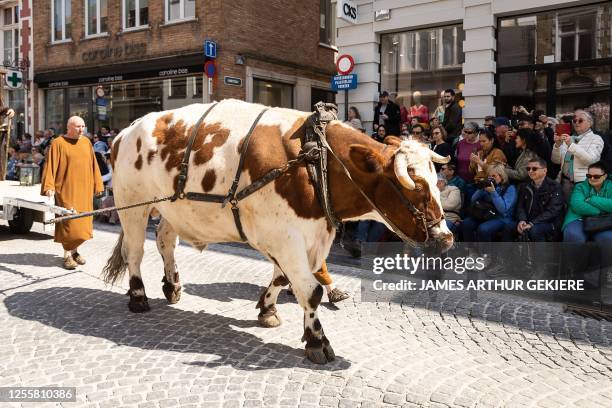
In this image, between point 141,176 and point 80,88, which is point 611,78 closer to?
point 141,176

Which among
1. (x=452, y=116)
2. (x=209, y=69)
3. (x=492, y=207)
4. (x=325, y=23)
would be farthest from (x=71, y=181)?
(x=325, y=23)

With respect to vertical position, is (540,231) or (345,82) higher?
(345,82)

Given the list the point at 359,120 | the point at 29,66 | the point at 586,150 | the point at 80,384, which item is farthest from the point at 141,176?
the point at 29,66

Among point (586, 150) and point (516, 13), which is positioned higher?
point (516, 13)

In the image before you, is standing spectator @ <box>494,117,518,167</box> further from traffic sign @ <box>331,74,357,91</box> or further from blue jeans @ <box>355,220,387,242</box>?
traffic sign @ <box>331,74,357,91</box>

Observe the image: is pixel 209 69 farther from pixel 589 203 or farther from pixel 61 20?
pixel 589 203

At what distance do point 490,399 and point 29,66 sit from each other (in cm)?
2414

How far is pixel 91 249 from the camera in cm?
869

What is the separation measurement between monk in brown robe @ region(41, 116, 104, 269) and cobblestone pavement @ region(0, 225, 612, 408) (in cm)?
71

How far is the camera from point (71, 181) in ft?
23.7

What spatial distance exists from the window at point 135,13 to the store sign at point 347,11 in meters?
9.39

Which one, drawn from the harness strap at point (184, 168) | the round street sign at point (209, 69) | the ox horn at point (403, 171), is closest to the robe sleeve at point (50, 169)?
the harness strap at point (184, 168)

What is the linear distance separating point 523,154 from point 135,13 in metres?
15.9

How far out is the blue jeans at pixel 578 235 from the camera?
6.22 meters
